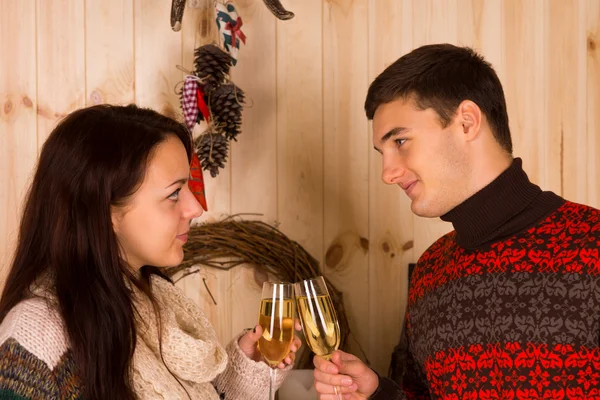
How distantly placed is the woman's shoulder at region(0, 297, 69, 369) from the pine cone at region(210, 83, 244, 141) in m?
0.86

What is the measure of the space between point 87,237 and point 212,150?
72 cm

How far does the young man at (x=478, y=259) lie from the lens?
1278 millimetres

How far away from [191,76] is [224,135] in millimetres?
186

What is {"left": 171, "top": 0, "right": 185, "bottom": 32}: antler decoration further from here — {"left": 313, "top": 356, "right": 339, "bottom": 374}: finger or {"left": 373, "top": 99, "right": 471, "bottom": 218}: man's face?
{"left": 313, "top": 356, "right": 339, "bottom": 374}: finger

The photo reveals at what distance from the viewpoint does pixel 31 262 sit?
1.26 meters

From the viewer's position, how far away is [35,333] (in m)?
1.13

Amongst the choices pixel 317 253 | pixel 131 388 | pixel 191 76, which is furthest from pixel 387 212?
pixel 131 388

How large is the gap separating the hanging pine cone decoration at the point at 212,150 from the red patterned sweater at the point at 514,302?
71 centimetres

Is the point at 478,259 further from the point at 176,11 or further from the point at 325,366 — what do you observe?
the point at 176,11

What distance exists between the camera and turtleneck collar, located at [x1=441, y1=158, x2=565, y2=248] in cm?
139

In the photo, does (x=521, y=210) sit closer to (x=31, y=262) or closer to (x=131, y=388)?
(x=131, y=388)

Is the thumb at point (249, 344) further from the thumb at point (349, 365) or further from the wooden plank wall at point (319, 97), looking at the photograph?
the wooden plank wall at point (319, 97)

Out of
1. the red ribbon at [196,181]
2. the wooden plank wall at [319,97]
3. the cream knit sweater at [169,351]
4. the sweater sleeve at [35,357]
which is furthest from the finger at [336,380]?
the wooden plank wall at [319,97]

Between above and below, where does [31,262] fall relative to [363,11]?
below
